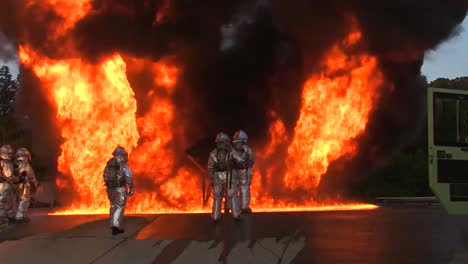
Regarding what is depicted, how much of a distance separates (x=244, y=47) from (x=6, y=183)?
8.04m

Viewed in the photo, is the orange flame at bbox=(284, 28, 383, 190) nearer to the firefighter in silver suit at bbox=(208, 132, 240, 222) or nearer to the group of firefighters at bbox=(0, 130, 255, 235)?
the group of firefighters at bbox=(0, 130, 255, 235)

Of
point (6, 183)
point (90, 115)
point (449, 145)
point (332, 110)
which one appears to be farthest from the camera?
point (332, 110)

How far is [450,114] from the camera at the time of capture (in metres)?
10.0

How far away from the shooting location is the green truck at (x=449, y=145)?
997cm

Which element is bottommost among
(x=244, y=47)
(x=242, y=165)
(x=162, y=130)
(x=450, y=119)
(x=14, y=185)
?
(x=14, y=185)

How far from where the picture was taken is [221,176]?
11445 millimetres

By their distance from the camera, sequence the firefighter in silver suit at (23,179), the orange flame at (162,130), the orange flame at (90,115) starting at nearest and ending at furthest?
Answer: the firefighter in silver suit at (23,179)
the orange flame at (90,115)
the orange flame at (162,130)

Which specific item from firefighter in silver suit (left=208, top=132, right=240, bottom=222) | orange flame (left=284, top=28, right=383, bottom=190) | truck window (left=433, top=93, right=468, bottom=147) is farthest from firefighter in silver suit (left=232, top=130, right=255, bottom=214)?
orange flame (left=284, top=28, right=383, bottom=190)

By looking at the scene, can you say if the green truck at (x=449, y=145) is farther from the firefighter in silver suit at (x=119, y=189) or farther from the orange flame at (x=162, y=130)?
the firefighter in silver suit at (x=119, y=189)

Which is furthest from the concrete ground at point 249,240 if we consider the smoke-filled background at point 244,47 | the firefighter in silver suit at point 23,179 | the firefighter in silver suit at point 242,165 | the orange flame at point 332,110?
the smoke-filled background at point 244,47

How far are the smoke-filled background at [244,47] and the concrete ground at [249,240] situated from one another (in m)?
5.45

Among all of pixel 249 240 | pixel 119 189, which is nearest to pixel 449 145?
pixel 249 240

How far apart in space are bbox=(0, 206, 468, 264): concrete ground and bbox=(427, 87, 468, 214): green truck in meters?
0.67

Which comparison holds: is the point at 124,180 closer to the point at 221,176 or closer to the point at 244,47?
the point at 221,176
